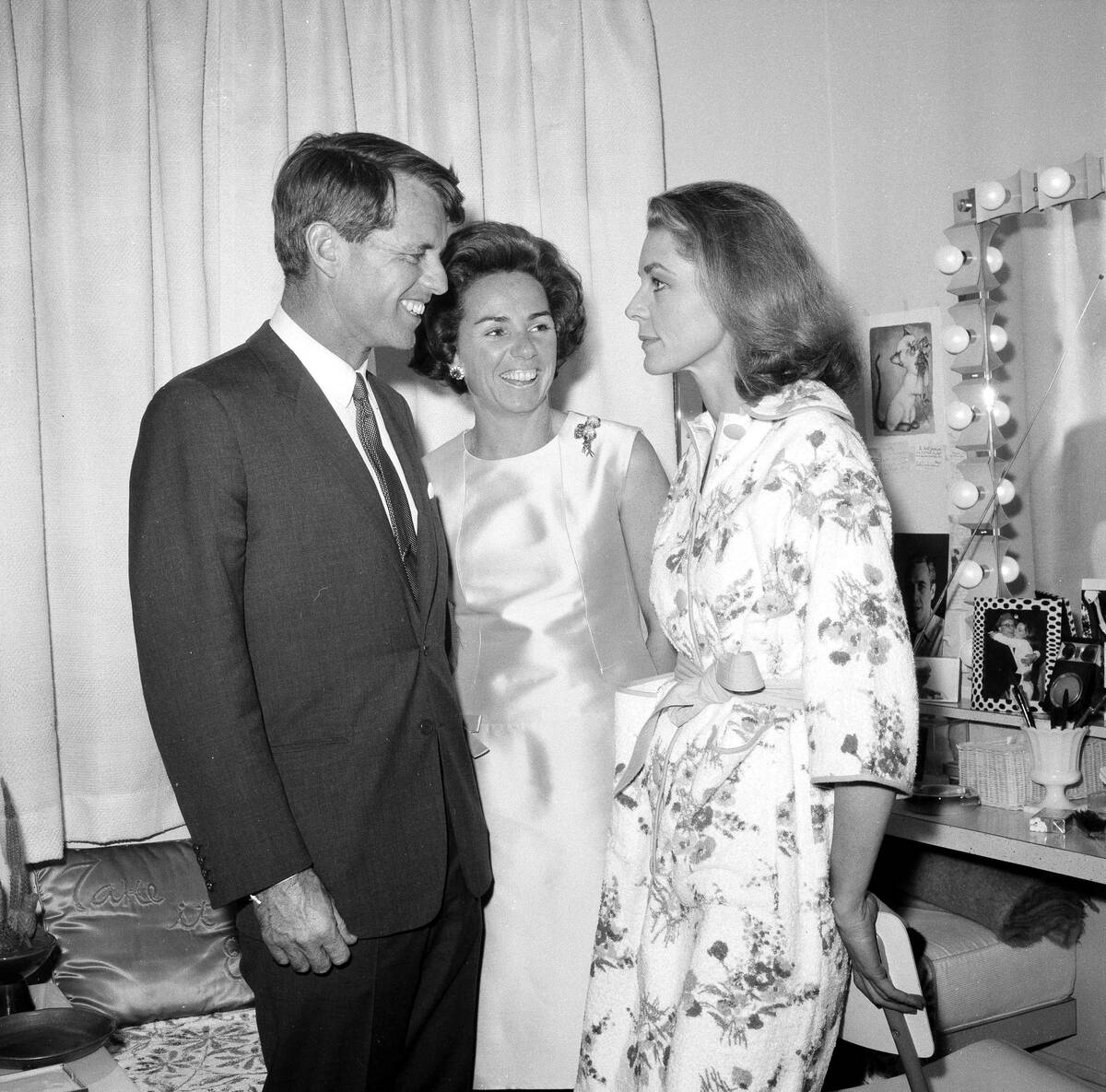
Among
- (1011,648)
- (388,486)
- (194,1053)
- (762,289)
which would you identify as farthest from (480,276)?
(194,1053)

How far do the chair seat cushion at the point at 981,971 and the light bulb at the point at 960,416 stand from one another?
1.09 metres

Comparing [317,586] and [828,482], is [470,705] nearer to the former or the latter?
[317,586]

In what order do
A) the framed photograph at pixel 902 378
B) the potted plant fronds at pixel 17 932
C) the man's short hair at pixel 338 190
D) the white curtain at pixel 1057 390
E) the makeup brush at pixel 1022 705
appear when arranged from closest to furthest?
the man's short hair at pixel 338 190 → the potted plant fronds at pixel 17 932 → the makeup brush at pixel 1022 705 → the white curtain at pixel 1057 390 → the framed photograph at pixel 902 378

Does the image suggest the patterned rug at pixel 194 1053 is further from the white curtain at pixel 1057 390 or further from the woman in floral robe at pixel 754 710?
the white curtain at pixel 1057 390

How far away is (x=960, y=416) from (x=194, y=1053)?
6.85 ft

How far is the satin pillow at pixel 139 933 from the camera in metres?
2.29

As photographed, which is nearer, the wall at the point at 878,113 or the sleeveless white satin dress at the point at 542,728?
the sleeveless white satin dress at the point at 542,728

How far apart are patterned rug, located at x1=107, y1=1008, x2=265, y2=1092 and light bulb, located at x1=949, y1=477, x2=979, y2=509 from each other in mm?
1843

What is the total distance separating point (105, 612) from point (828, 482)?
5.22 ft

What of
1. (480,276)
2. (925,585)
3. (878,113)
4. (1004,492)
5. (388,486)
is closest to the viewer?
(388,486)

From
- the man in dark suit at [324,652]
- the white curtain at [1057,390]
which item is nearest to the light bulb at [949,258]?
the white curtain at [1057,390]

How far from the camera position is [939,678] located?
8.21ft

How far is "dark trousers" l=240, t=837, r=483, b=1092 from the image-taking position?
1.47 meters

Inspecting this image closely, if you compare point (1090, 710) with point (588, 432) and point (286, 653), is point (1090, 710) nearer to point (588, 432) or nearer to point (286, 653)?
point (588, 432)
